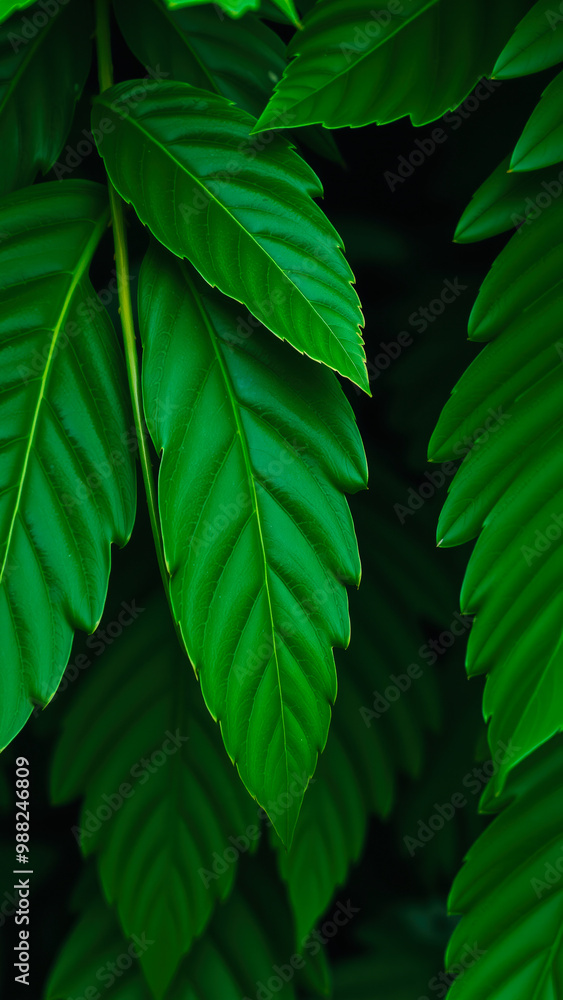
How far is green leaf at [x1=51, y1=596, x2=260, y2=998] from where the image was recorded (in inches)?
27.8

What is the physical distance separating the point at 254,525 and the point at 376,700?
0.32 meters

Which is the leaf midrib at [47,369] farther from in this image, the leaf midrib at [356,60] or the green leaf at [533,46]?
the green leaf at [533,46]

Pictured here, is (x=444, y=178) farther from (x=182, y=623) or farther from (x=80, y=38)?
(x=182, y=623)

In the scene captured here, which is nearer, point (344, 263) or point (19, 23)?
point (344, 263)

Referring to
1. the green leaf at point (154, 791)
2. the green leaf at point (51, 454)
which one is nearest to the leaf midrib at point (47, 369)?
the green leaf at point (51, 454)

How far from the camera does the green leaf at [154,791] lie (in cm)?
71

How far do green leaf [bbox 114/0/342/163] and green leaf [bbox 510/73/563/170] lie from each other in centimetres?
19

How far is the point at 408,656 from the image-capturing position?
79 cm

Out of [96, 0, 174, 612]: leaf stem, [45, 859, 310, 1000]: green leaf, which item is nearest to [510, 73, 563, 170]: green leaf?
[96, 0, 174, 612]: leaf stem

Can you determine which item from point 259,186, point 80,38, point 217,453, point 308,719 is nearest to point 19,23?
point 80,38

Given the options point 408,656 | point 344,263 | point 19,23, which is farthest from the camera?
point 408,656

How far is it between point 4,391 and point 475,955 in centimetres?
51

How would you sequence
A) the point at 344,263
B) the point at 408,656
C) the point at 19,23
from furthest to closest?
the point at 408,656 → the point at 19,23 → the point at 344,263

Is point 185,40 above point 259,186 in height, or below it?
above
